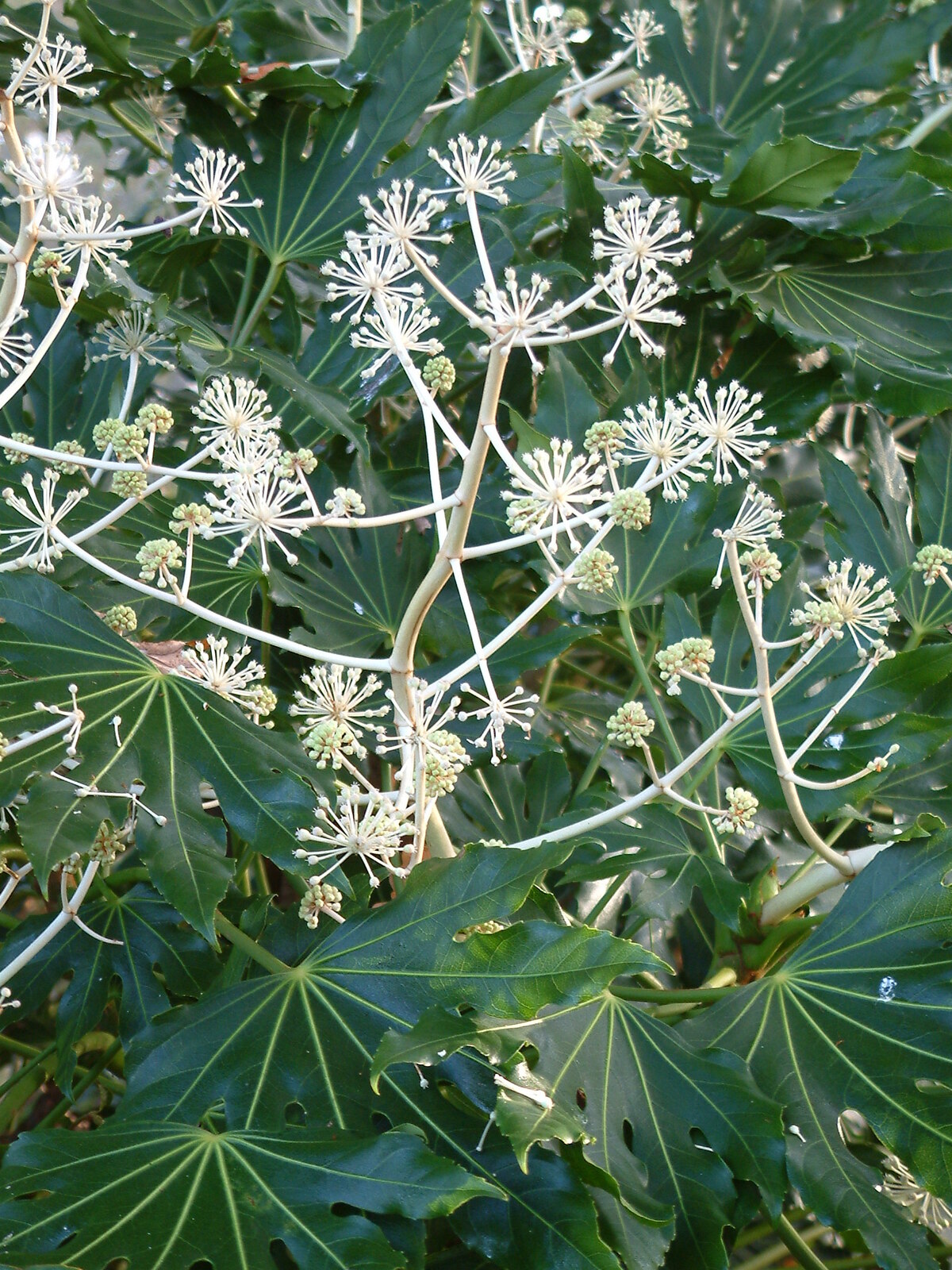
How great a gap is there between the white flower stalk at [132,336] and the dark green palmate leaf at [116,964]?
56 cm

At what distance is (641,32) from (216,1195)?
1683 mm

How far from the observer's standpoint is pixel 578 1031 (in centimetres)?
94

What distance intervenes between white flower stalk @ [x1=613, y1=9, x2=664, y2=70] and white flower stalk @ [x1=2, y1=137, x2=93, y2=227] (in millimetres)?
1122

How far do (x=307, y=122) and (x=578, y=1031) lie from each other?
1.19 m

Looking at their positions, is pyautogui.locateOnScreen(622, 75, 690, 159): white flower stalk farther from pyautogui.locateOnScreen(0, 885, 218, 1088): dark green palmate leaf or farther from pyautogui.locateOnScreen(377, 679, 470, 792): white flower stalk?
pyautogui.locateOnScreen(0, 885, 218, 1088): dark green palmate leaf

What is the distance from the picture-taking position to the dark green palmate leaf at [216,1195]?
0.72 m

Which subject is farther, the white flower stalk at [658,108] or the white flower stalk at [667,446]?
the white flower stalk at [658,108]

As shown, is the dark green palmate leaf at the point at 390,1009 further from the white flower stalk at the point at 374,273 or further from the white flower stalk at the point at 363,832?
the white flower stalk at the point at 374,273

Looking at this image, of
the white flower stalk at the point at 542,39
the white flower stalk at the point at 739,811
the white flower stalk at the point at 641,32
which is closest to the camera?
the white flower stalk at the point at 739,811

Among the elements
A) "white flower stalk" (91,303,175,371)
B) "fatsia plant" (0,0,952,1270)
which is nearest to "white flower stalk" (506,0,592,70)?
"fatsia plant" (0,0,952,1270)

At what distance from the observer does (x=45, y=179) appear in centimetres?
86

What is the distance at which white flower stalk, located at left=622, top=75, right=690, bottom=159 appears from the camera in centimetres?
165

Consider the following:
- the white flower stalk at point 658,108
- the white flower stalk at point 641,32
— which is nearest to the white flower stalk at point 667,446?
the white flower stalk at point 658,108

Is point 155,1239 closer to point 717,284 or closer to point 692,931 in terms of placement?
point 692,931
